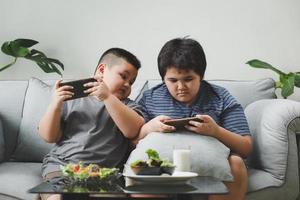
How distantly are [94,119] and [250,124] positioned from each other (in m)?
0.74

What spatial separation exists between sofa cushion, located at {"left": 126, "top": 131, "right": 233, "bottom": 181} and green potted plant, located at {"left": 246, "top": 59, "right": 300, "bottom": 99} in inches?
42.9

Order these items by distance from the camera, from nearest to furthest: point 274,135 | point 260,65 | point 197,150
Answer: point 197,150 < point 274,135 < point 260,65

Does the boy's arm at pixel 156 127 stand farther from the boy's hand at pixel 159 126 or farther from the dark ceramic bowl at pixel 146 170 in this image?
the dark ceramic bowl at pixel 146 170

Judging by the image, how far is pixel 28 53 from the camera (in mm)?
2848

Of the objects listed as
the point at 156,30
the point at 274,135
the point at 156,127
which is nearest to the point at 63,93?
the point at 156,127

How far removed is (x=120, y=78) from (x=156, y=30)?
1109 mm

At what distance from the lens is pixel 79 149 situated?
6.21ft

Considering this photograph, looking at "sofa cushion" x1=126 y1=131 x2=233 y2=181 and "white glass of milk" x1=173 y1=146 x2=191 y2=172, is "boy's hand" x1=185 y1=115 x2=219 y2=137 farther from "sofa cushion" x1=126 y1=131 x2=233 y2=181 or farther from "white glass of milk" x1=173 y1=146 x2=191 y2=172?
"white glass of milk" x1=173 y1=146 x2=191 y2=172

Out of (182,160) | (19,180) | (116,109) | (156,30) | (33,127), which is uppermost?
(156,30)

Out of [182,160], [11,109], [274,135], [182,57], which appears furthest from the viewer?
[11,109]

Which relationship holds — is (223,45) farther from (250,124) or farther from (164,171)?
(164,171)

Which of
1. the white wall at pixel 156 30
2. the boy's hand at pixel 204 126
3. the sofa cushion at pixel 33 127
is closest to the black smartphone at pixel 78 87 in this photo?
the boy's hand at pixel 204 126

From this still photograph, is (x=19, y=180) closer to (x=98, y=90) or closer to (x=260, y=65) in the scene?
(x=98, y=90)

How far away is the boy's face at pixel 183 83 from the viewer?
6.28 ft
